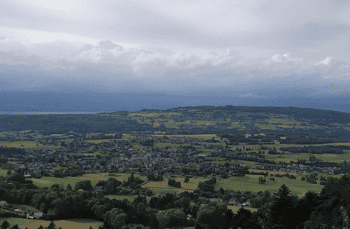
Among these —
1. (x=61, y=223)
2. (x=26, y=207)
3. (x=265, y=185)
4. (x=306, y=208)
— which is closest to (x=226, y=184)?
(x=265, y=185)

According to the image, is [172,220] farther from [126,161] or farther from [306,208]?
[126,161]

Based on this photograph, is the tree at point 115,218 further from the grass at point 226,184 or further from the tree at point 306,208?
the tree at point 306,208

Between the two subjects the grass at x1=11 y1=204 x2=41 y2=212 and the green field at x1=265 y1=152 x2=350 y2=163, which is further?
the green field at x1=265 y1=152 x2=350 y2=163

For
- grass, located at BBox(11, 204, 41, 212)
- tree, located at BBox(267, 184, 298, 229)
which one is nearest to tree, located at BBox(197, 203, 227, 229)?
tree, located at BBox(267, 184, 298, 229)

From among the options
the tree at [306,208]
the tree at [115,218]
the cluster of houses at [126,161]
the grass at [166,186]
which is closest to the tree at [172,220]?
the tree at [115,218]

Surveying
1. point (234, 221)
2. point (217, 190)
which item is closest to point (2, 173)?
point (217, 190)

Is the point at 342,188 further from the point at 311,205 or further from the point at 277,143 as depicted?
the point at 277,143

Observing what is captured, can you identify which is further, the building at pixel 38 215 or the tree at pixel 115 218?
the building at pixel 38 215

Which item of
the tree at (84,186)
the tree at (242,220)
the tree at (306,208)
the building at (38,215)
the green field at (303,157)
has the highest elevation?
the tree at (306,208)

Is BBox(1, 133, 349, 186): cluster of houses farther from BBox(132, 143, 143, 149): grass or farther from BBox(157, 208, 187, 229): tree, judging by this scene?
BBox(157, 208, 187, 229): tree

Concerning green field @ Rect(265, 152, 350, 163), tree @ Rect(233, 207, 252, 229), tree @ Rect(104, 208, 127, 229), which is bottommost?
green field @ Rect(265, 152, 350, 163)
